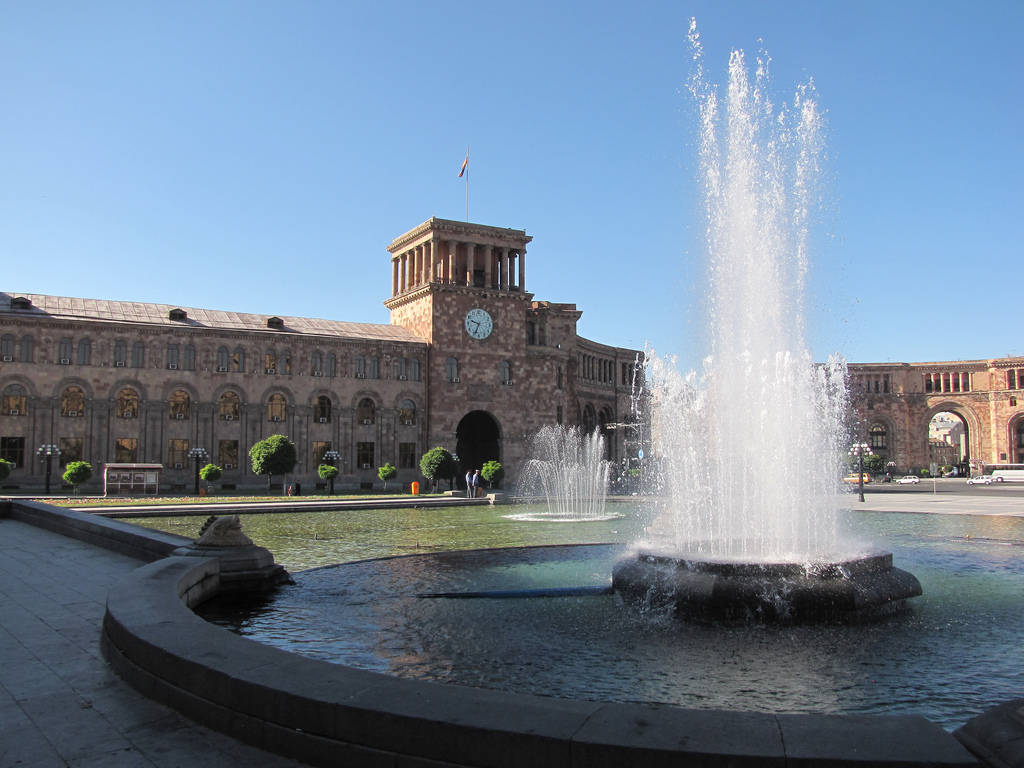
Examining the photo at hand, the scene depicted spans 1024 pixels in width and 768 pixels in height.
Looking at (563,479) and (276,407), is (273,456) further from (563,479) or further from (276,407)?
(563,479)

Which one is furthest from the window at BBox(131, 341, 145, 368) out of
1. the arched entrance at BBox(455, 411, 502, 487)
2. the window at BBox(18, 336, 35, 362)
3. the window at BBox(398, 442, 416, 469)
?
the arched entrance at BBox(455, 411, 502, 487)

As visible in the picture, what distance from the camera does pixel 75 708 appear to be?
17.4 feet

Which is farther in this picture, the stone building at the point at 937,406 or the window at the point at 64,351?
the stone building at the point at 937,406

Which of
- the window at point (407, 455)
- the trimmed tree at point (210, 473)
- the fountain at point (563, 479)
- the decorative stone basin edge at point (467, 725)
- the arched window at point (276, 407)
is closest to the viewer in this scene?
the decorative stone basin edge at point (467, 725)

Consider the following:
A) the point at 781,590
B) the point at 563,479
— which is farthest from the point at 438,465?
the point at 781,590

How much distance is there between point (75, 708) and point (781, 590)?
6.54 metres

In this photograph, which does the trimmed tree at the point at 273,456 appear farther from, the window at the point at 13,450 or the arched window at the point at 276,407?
the window at the point at 13,450

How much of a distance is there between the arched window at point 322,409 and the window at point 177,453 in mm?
7120

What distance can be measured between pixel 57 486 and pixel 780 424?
3813 centimetres

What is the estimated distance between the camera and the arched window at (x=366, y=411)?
160 feet

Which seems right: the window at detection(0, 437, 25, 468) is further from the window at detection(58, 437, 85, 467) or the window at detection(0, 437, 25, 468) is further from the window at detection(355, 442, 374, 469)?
the window at detection(355, 442, 374, 469)

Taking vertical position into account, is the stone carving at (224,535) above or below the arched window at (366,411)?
below

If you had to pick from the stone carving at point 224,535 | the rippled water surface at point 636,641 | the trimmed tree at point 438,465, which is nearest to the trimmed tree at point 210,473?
the trimmed tree at point 438,465

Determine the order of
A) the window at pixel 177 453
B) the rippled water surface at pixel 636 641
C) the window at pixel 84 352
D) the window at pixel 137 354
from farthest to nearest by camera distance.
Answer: the window at pixel 177 453 < the window at pixel 137 354 < the window at pixel 84 352 < the rippled water surface at pixel 636 641
